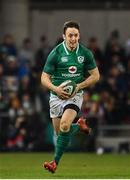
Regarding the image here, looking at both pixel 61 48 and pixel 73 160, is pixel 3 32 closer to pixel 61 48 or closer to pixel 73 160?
pixel 73 160

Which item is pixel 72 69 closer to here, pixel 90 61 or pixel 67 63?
pixel 67 63

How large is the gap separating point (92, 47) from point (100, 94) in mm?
1959

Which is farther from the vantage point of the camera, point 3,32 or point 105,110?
point 3,32

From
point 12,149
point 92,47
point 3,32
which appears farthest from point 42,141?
point 3,32

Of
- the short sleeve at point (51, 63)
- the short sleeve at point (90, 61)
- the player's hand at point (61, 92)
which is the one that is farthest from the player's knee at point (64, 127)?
the short sleeve at point (90, 61)

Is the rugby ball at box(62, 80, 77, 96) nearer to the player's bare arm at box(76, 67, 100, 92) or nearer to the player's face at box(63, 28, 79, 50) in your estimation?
the player's bare arm at box(76, 67, 100, 92)

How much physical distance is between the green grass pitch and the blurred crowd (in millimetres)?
1194

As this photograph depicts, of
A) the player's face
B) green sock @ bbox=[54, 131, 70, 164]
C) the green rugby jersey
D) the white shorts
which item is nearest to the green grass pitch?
green sock @ bbox=[54, 131, 70, 164]

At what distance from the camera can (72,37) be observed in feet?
43.0

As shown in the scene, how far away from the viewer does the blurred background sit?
72.1 feet

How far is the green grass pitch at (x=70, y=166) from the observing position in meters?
13.4

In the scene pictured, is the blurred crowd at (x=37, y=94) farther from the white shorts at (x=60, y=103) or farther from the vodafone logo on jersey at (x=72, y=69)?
the vodafone logo on jersey at (x=72, y=69)

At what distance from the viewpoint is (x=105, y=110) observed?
73.8 feet

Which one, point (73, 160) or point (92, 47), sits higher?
point (92, 47)
